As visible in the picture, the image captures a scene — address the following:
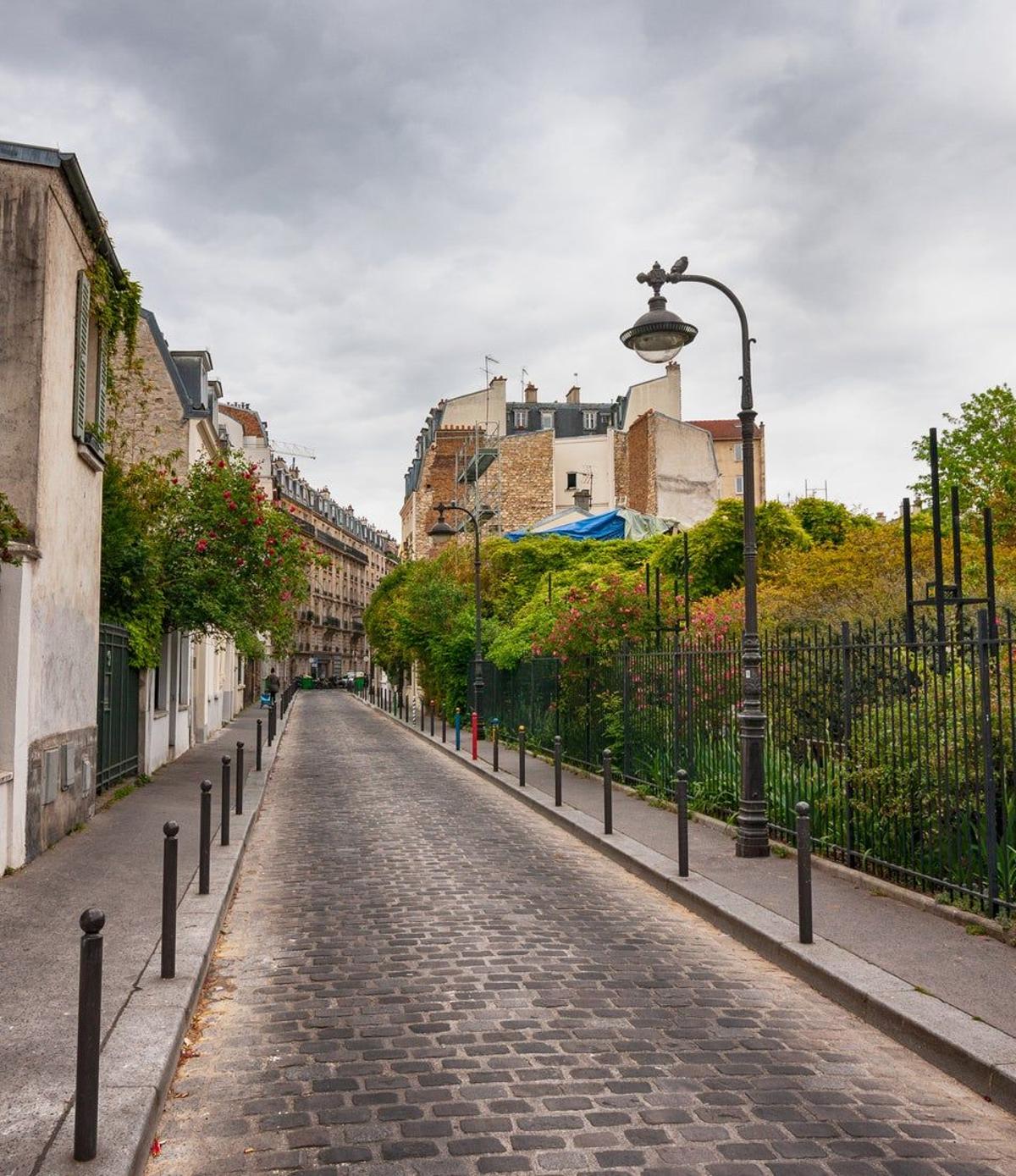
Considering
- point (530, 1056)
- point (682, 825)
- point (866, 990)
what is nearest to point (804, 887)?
point (866, 990)

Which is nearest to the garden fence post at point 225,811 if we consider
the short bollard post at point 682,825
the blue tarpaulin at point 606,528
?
the short bollard post at point 682,825

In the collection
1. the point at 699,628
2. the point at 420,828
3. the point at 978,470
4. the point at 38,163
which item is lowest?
the point at 420,828

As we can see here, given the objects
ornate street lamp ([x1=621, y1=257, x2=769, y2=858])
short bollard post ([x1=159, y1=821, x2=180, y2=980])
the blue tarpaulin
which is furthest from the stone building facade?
short bollard post ([x1=159, y1=821, x2=180, y2=980])

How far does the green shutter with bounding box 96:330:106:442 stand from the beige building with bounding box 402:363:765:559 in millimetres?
33317

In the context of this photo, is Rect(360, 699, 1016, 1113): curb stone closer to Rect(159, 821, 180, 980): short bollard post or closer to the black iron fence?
the black iron fence

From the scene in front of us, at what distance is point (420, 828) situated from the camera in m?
12.3

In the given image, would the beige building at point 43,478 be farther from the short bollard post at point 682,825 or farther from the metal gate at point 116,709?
the short bollard post at point 682,825

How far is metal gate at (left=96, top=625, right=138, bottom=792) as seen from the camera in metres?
13.7

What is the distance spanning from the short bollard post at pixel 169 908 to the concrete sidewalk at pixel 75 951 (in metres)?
0.10

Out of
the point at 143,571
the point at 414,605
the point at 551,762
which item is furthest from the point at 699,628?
the point at 414,605

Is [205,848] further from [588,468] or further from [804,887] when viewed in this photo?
[588,468]

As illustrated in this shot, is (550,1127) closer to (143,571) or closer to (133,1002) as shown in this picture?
(133,1002)

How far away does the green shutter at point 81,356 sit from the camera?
10828 mm

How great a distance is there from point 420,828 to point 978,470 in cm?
3524
